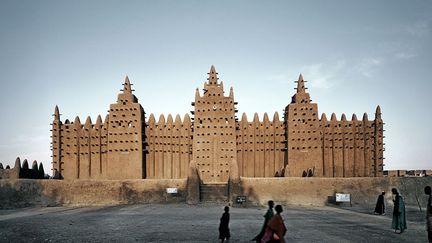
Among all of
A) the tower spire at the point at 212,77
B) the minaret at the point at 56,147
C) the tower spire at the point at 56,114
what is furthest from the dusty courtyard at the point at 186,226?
the tower spire at the point at 56,114

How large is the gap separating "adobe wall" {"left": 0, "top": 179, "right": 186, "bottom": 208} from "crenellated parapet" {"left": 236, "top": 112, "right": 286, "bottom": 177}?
8965mm

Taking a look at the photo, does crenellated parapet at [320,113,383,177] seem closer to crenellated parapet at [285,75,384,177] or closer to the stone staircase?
crenellated parapet at [285,75,384,177]

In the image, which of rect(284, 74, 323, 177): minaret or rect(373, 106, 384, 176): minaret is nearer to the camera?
rect(284, 74, 323, 177): minaret

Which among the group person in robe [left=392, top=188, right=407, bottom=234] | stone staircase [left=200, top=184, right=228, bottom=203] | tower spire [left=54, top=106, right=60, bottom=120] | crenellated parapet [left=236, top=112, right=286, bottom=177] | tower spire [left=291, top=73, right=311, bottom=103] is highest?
tower spire [left=291, top=73, right=311, bottom=103]

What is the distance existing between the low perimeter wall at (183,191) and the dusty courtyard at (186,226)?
2.30 meters

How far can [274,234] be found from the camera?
8.32 meters

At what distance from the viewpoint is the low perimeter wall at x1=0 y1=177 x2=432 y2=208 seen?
2291 centimetres

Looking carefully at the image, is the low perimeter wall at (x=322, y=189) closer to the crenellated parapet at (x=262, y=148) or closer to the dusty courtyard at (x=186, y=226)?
the dusty courtyard at (x=186, y=226)

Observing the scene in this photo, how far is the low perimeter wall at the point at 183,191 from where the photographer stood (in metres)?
22.9

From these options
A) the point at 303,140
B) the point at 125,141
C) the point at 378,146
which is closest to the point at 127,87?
the point at 125,141

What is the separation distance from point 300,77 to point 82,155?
1997 cm

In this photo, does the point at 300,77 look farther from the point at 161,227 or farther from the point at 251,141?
the point at 161,227

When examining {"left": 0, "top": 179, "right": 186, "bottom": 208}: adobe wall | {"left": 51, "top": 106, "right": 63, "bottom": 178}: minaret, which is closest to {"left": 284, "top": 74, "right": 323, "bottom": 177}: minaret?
{"left": 0, "top": 179, "right": 186, "bottom": 208}: adobe wall

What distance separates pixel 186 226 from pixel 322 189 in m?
11.4
